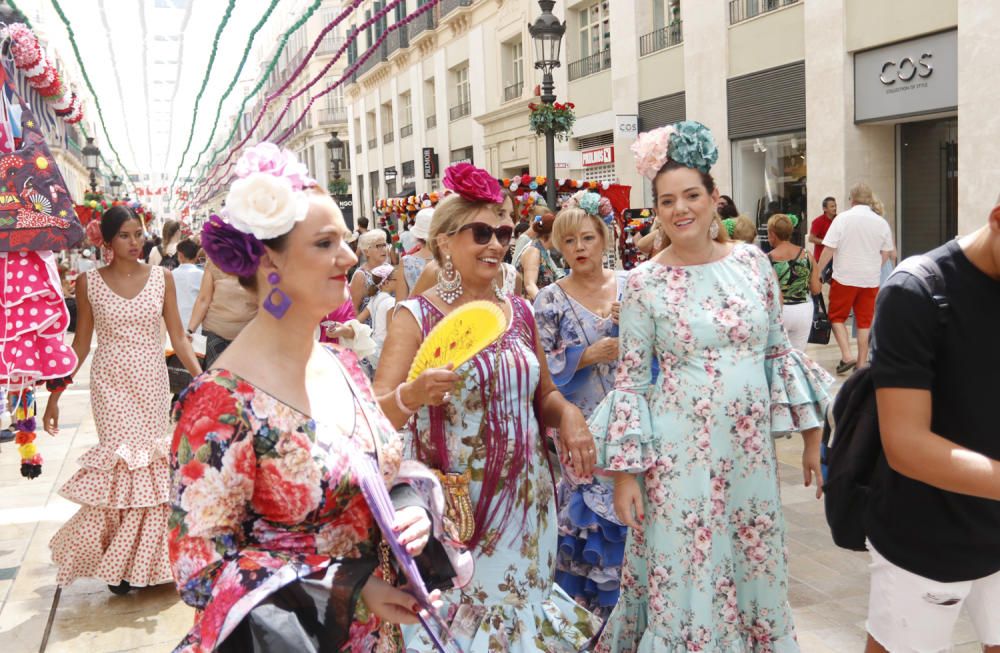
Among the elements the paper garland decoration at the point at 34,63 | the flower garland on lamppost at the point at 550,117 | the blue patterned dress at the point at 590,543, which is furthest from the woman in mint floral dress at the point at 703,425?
the flower garland on lamppost at the point at 550,117

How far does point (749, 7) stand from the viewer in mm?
16203

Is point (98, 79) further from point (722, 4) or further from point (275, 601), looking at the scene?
point (275, 601)

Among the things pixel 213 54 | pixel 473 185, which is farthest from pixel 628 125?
→ pixel 473 185

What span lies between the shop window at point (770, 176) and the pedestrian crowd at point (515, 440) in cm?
1179

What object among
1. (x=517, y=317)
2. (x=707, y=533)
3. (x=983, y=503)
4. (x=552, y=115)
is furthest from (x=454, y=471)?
(x=552, y=115)

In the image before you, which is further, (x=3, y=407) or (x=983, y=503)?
(x=3, y=407)

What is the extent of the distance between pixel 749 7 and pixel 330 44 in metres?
39.0

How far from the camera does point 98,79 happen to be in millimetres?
12578

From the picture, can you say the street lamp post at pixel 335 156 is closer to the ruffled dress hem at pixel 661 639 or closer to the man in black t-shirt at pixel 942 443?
the ruffled dress hem at pixel 661 639

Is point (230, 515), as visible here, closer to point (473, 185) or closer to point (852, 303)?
point (473, 185)

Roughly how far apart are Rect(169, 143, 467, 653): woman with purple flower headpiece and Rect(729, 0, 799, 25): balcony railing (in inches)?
595

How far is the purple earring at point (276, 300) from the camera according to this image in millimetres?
2031

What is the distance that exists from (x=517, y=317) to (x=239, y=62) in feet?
35.2

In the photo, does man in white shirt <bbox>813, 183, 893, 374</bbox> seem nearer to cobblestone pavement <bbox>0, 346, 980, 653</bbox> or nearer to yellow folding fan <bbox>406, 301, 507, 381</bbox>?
cobblestone pavement <bbox>0, 346, 980, 653</bbox>
